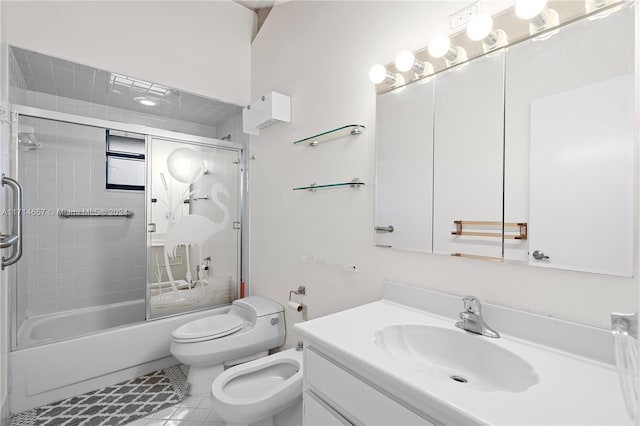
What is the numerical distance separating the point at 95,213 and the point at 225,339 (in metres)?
1.79

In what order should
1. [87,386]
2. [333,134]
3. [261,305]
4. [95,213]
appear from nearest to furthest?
[333,134] → [87,386] → [261,305] → [95,213]

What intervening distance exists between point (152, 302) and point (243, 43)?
7.41 feet

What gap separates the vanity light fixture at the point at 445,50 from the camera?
1157mm

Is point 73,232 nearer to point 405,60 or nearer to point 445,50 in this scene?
point 405,60

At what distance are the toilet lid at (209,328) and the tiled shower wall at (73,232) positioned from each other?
91 centimetres

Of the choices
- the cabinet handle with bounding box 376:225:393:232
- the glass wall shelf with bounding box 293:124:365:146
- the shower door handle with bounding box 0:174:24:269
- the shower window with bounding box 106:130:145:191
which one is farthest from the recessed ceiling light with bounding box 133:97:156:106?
the cabinet handle with bounding box 376:225:393:232

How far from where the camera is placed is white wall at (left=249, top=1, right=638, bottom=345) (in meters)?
1.00

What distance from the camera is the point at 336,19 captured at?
175 centimetres

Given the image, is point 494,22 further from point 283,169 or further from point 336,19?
point 283,169

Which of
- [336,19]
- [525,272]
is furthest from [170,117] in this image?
[525,272]

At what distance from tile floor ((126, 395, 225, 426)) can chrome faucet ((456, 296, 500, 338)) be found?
148cm

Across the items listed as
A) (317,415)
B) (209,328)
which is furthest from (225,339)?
(317,415)

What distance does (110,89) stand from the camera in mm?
2344

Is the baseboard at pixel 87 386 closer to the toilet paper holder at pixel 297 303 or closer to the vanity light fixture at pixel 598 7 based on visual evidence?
the toilet paper holder at pixel 297 303
